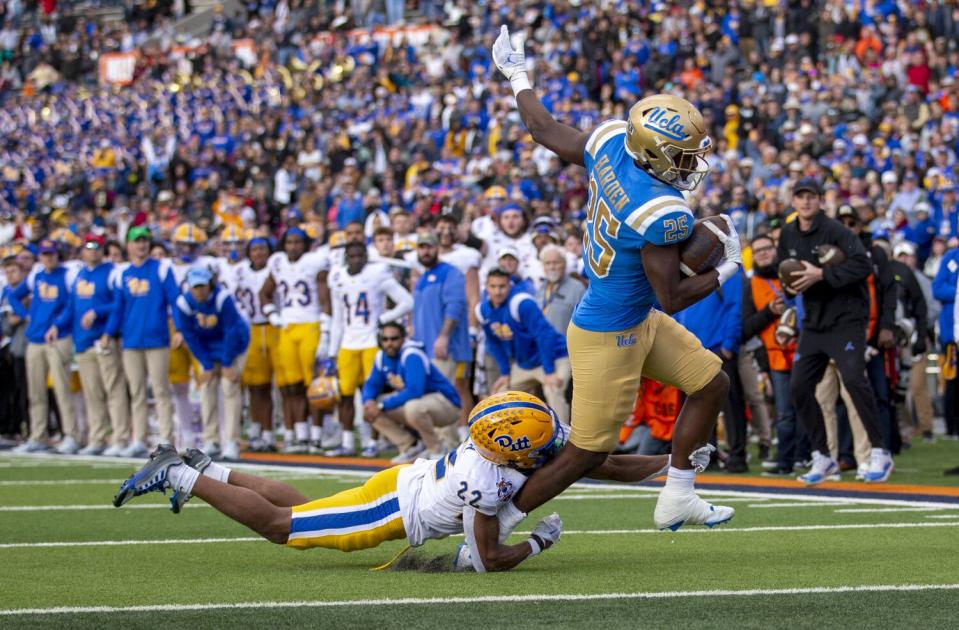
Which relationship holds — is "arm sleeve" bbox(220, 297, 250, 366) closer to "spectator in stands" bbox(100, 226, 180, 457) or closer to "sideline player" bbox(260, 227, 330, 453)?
"spectator in stands" bbox(100, 226, 180, 457)

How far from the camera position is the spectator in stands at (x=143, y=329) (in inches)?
559

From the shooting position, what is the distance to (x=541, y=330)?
12.4 m

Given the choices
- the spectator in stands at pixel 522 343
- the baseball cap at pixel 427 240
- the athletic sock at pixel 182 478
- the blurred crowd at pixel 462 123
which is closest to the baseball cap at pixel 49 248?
the blurred crowd at pixel 462 123

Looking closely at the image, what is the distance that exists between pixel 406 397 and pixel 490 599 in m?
7.04

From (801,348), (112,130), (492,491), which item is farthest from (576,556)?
(112,130)

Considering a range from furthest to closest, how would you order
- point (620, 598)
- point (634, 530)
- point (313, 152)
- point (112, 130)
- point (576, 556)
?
1. point (112, 130)
2. point (313, 152)
3. point (634, 530)
4. point (576, 556)
5. point (620, 598)

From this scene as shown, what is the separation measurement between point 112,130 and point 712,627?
31866 millimetres

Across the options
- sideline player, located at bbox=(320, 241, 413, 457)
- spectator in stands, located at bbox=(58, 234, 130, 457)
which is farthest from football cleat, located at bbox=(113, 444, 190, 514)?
spectator in stands, located at bbox=(58, 234, 130, 457)

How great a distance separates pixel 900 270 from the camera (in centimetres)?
1404

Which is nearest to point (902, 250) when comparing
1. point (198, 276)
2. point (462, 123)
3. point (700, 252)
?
point (198, 276)

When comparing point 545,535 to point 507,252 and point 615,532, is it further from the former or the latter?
point 507,252

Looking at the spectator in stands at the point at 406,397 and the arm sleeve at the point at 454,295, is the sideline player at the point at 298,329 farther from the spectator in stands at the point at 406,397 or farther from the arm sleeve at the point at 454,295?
the spectator in stands at the point at 406,397

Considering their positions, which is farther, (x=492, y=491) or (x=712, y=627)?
(x=492, y=491)

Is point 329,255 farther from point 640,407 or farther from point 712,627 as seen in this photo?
point 712,627
